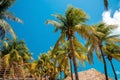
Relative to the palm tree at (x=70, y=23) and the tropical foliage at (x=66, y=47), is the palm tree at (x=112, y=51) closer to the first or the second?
the tropical foliage at (x=66, y=47)

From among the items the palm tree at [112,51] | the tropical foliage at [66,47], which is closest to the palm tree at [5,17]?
the tropical foliage at [66,47]

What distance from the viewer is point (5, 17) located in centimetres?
2152

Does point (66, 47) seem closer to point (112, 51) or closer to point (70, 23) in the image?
point (112, 51)

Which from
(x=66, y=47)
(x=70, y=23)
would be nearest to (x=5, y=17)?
(x=70, y=23)

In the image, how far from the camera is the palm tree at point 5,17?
20.1 metres

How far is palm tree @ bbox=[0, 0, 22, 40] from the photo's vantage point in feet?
65.9

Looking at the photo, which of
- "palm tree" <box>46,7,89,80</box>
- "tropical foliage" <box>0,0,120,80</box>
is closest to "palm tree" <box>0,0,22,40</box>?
"tropical foliage" <box>0,0,120,80</box>

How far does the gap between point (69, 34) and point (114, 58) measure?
53.5 ft

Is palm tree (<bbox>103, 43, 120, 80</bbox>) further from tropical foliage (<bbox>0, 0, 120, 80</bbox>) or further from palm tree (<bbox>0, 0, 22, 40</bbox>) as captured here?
palm tree (<bbox>0, 0, 22, 40</bbox>)

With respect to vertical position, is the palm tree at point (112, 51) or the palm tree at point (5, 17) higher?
the palm tree at point (112, 51)

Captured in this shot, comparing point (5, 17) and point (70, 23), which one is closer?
point (5, 17)

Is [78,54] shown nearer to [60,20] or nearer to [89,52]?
[89,52]

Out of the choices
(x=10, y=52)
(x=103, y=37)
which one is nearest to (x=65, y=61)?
(x=103, y=37)

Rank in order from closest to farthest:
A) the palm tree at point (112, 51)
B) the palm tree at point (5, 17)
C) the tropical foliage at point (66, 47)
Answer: the palm tree at point (5, 17), the tropical foliage at point (66, 47), the palm tree at point (112, 51)
